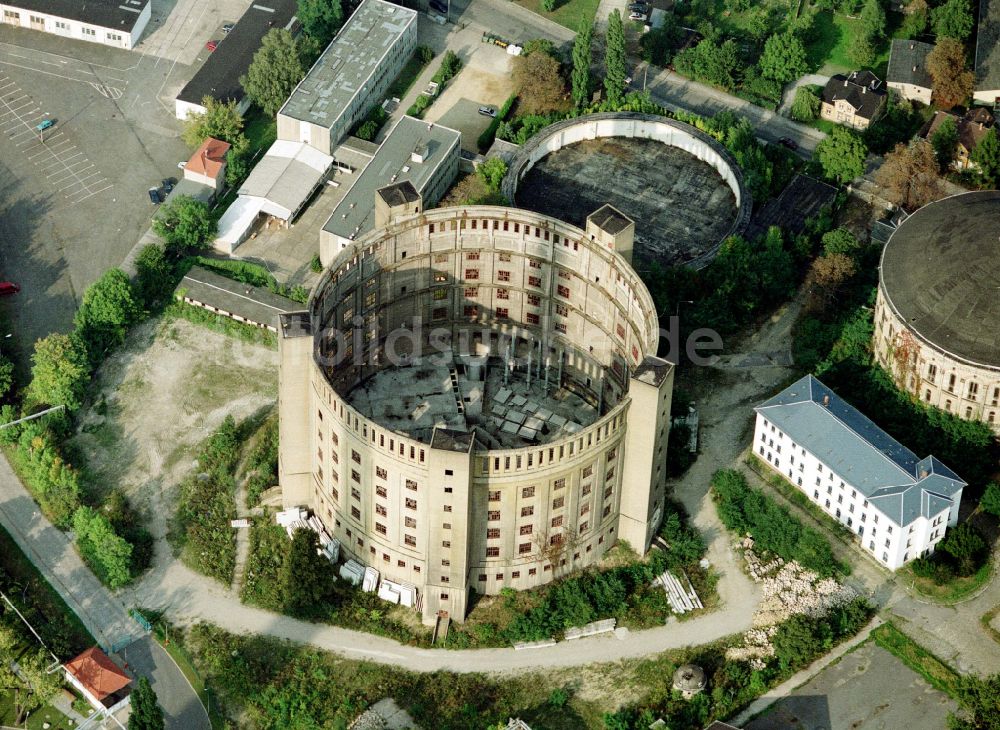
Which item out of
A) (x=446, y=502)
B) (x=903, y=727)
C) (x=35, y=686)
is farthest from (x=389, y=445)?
(x=903, y=727)

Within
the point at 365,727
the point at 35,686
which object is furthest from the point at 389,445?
the point at 35,686

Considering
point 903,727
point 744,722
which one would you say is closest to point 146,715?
point 744,722

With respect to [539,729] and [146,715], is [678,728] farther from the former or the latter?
[146,715]

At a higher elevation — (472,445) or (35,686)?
(472,445)

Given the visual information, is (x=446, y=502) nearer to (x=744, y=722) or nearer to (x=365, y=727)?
(x=365, y=727)

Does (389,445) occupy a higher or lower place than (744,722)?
higher

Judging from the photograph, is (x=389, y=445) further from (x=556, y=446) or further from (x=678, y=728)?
(x=678, y=728)

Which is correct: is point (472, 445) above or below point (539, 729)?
above
